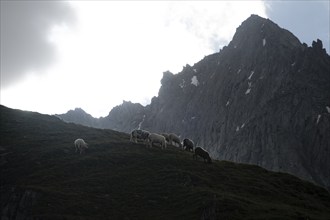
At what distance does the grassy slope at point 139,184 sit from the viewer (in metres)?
45.0

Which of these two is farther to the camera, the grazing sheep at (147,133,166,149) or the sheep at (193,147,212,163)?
the grazing sheep at (147,133,166,149)

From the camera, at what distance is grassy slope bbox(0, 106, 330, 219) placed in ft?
148

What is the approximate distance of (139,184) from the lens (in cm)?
5325

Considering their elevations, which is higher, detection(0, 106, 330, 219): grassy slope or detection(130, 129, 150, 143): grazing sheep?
detection(130, 129, 150, 143): grazing sheep

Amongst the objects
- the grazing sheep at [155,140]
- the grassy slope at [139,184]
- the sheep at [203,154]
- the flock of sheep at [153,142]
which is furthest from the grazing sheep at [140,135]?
the sheep at [203,154]

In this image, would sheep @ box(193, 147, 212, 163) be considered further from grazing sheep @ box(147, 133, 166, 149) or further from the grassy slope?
grazing sheep @ box(147, 133, 166, 149)

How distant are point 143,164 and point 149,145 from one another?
11.0m

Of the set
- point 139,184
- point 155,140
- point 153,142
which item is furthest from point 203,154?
point 139,184

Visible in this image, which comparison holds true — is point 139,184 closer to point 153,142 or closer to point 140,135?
point 153,142

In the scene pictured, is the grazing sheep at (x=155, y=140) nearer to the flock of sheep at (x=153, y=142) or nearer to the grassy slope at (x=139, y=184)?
the flock of sheep at (x=153, y=142)

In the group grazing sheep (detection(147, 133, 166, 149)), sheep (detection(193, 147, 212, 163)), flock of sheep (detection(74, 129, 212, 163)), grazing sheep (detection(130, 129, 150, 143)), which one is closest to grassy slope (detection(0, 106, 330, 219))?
flock of sheep (detection(74, 129, 212, 163))

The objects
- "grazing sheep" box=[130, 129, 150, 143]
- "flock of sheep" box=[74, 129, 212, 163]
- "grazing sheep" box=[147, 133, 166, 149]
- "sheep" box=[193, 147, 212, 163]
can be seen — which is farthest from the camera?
"grazing sheep" box=[130, 129, 150, 143]

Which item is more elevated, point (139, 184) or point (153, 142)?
point (153, 142)

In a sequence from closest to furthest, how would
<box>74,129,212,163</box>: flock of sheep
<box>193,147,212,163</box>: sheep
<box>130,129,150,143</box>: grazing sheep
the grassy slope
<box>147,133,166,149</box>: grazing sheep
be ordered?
the grassy slope < <box>193,147,212,163</box>: sheep < <box>74,129,212,163</box>: flock of sheep < <box>147,133,166,149</box>: grazing sheep < <box>130,129,150,143</box>: grazing sheep
